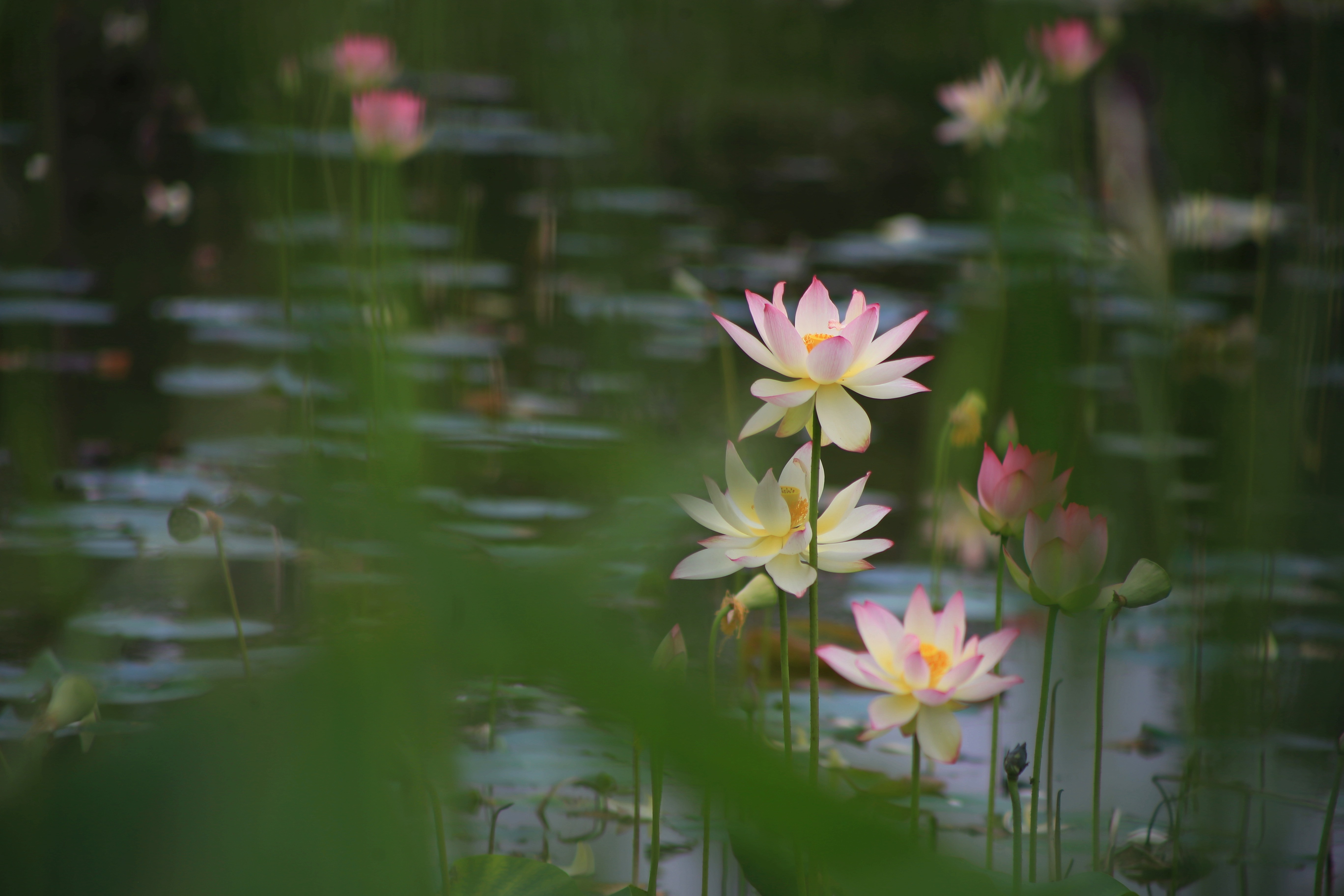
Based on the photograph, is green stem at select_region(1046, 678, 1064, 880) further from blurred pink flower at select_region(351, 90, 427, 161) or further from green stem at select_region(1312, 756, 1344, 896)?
blurred pink flower at select_region(351, 90, 427, 161)

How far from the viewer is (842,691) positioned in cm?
110

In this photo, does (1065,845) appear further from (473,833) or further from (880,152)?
(880,152)

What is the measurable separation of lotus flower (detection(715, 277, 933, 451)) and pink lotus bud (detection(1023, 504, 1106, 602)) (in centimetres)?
11

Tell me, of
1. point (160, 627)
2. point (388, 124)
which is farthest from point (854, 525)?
point (160, 627)

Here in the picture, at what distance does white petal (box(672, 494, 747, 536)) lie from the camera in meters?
0.46

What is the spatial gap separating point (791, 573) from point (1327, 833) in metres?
0.43

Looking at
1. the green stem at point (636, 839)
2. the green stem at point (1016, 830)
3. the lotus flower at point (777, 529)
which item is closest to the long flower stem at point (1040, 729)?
the green stem at point (1016, 830)

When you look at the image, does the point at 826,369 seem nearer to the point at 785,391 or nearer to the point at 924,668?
the point at 785,391

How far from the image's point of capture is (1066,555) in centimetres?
51

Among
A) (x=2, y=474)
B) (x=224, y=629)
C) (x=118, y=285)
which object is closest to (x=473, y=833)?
(x=224, y=629)

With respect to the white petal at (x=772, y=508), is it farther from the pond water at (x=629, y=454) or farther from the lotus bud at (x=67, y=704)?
the lotus bud at (x=67, y=704)

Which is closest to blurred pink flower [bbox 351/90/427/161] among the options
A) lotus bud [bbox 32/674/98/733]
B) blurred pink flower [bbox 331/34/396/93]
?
blurred pink flower [bbox 331/34/396/93]

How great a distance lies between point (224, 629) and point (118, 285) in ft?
5.49

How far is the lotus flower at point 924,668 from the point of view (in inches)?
19.9
